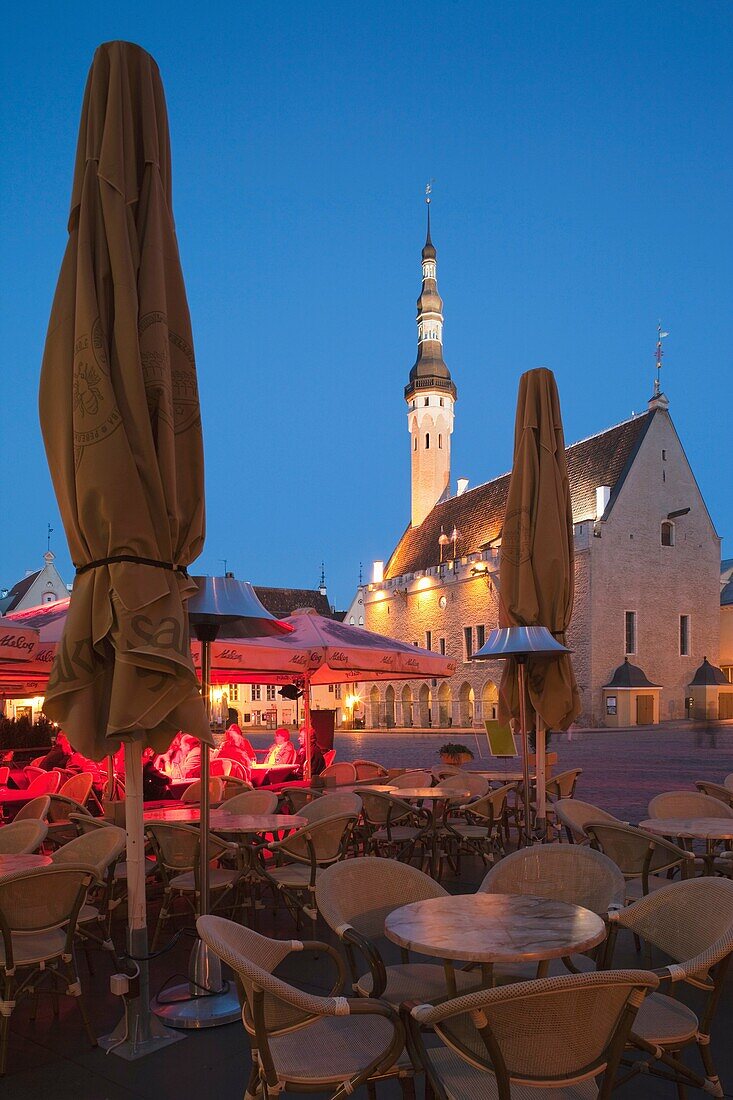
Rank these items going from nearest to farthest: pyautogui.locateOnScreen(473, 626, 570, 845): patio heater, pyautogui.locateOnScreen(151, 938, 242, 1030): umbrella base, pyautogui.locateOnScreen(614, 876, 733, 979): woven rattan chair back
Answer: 1. pyautogui.locateOnScreen(614, 876, 733, 979): woven rattan chair back
2. pyautogui.locateOnScreen(151, 938, 242, 1030): umbrella base
3. pyautogui.locateOnScreen(473, 626, 570, 845): patio heater

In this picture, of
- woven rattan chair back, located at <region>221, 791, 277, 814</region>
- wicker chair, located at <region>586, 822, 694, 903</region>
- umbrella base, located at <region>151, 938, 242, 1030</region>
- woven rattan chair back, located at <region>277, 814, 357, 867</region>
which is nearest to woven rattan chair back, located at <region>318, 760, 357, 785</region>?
woven rattan chair back, located at <region>221, 791, 277, 814</region>

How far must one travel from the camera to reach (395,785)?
27.5ft

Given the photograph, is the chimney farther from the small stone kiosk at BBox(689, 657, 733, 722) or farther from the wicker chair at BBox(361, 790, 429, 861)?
the wicker chair at BBox(361, 790, 429, 861)

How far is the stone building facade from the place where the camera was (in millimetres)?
42312

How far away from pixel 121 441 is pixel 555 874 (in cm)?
261

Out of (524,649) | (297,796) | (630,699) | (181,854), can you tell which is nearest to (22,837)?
(181,854)

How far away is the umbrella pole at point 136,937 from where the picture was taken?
12.2 feet

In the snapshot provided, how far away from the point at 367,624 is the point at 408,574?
7.81 metres

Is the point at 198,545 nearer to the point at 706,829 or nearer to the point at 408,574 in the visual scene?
the point at 706,829

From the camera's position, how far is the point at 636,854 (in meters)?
5.10

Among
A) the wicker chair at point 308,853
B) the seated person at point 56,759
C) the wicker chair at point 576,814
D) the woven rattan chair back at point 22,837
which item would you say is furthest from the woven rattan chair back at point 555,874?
the seated person at point 56,759

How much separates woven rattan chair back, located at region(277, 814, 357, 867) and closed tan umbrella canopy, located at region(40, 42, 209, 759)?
205 cm

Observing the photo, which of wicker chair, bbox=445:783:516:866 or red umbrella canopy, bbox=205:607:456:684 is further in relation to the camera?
red umbrella canopy, bbox=205:607:456:684

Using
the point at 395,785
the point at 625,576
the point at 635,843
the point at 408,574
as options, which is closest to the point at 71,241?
the point at 635,843
